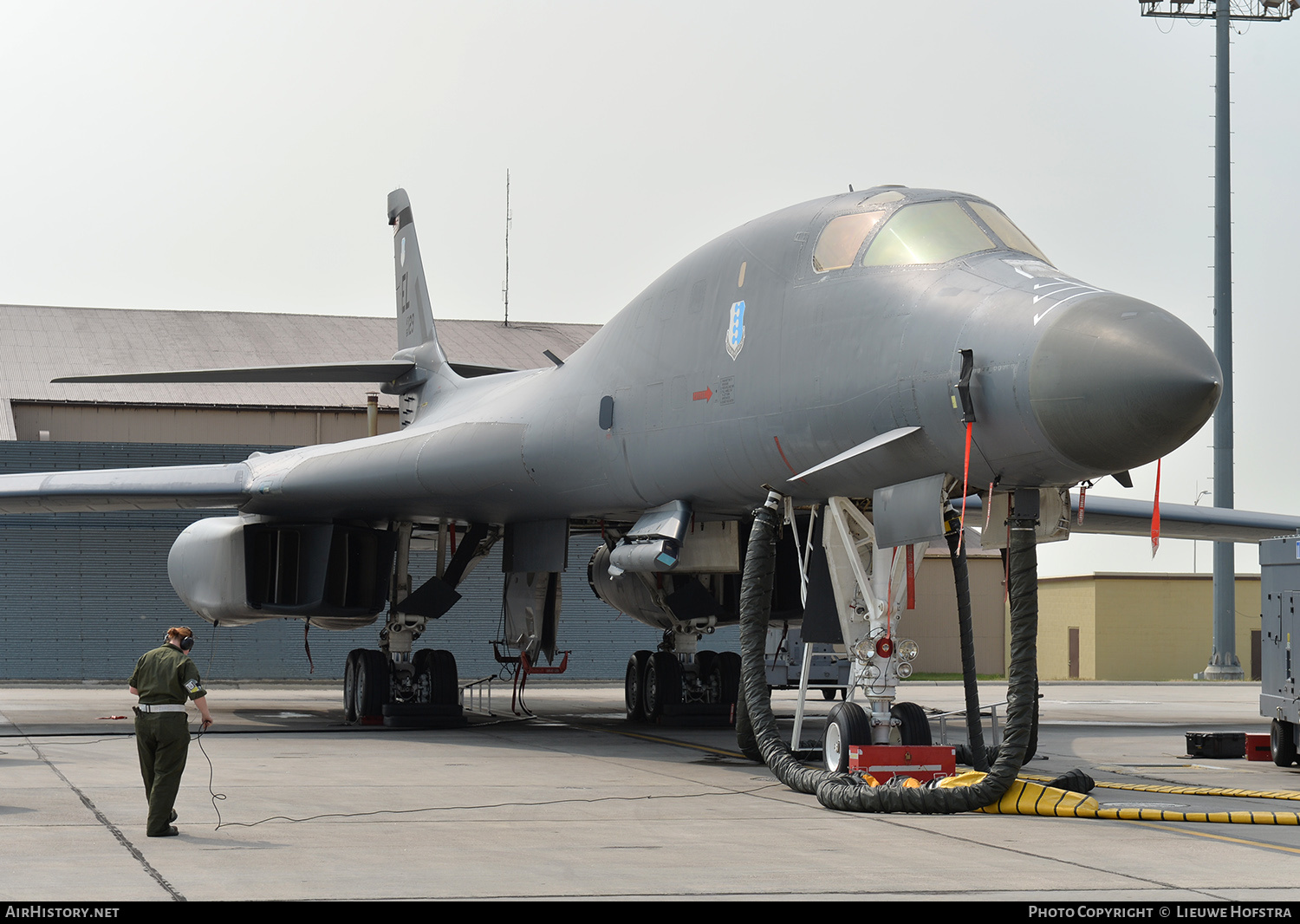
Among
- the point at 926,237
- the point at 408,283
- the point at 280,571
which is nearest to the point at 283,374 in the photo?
the point at 280,571

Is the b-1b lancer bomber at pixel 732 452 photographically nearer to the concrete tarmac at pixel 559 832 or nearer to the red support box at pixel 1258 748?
the concrete tarmac at pixel 559 832

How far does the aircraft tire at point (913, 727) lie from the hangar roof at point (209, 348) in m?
22.5

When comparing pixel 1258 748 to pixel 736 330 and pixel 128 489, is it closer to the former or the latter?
pixel 736 330

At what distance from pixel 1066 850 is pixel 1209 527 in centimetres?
1204

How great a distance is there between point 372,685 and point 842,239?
8464mm

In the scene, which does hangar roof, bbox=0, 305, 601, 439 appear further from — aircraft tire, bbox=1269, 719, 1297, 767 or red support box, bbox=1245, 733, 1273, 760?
aircraft tire, bbox=1269, 719, 1297, 767

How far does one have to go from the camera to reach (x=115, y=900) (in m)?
5.43

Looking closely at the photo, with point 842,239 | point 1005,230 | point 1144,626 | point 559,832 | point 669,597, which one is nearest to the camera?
point 559,832

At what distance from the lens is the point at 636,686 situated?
17.1 m

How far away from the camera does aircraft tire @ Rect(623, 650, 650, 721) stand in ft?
55.7

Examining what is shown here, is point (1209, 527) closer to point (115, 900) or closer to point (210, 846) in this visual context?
point (210, 846)

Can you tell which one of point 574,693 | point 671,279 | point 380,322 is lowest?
point 574,693
